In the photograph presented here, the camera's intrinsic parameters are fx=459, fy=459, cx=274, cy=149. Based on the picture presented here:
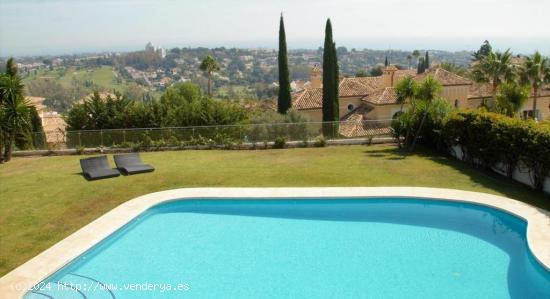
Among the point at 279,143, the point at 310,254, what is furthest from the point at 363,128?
the point at 310,254

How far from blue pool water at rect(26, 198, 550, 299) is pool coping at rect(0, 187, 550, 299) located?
20cm

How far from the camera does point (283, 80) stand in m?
35.9

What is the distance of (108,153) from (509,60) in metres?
30.7

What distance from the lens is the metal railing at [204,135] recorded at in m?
24.0

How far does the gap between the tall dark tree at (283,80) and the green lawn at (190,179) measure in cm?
1322

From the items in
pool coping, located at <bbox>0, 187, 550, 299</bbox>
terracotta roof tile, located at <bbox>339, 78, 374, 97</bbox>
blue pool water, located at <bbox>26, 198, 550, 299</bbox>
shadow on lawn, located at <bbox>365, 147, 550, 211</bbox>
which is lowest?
blue pool water, located at <bbox>26, 198, 550, 299</bbox>

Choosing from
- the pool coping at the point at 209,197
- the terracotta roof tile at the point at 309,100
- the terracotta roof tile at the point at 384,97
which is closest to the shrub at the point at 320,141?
the pool coping at the point at 209,197

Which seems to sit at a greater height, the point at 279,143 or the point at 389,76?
the point at 389,76

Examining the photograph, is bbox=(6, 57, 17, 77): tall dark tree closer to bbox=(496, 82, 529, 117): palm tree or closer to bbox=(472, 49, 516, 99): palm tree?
bbox=(496, 82, 529, 117): palm tree

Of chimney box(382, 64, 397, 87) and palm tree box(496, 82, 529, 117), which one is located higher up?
chimney box(382, 64, 397, 87)

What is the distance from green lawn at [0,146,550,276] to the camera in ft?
42.8

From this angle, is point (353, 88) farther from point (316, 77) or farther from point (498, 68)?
point (498, 68)

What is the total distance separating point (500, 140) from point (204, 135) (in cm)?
1418

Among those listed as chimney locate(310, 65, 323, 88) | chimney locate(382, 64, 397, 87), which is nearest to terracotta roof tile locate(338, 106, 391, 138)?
chimney locate(310, 65, 323, 88)
